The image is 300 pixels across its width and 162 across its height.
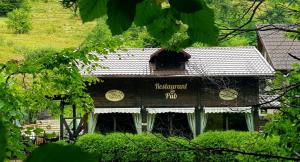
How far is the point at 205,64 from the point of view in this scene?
16.5 meters

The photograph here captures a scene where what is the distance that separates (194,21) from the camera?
71 cm

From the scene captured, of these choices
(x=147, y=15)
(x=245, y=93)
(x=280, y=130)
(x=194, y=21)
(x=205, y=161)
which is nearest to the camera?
(x=194, y=21)

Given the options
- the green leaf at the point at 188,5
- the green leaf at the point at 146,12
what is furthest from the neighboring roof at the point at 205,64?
the green leaf at the point at 188,5

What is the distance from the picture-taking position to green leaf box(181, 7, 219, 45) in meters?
0.70

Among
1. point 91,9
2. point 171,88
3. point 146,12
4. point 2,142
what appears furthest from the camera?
point 171,88

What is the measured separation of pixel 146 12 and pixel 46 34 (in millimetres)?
46533

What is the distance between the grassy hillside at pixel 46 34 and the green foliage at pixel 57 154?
117 feet

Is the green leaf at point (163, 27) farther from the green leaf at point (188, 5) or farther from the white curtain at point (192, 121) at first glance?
the white curtain at point (192, 121)

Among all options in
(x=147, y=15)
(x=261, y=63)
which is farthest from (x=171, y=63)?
(x=147, y=15)

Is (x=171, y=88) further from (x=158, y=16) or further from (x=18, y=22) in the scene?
(x=18, y=22)

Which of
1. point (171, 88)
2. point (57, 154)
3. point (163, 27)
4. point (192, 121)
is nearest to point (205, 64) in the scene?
point (171, 88)

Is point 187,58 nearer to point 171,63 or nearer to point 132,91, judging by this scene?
point 171,63

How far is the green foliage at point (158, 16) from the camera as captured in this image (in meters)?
0.60

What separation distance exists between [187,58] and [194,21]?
1546 centimetres
